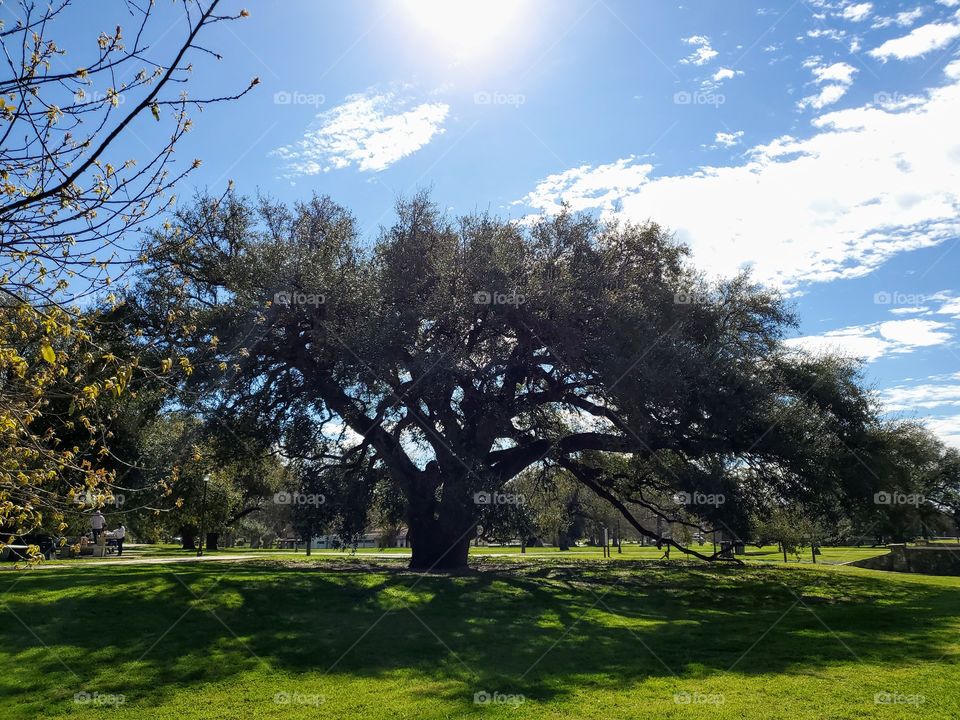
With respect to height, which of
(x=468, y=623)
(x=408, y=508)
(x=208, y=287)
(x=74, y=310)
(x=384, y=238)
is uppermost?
(x=384, y=238)

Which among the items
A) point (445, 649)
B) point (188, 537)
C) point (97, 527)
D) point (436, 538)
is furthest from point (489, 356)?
point (188, 537)

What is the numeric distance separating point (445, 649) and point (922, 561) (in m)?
30.7

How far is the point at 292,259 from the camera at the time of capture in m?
20.9

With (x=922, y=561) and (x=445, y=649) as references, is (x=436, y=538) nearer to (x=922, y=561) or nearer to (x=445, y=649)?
(x=445, y=649)

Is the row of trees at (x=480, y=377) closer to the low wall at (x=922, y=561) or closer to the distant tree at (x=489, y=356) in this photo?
the distant tree at (x=489, y=356)

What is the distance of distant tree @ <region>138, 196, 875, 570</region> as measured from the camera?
793 inches

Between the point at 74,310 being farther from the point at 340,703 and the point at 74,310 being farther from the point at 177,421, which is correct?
the point at 177,421

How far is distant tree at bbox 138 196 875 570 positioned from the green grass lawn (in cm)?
398

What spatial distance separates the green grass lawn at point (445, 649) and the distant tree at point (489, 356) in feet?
13.0

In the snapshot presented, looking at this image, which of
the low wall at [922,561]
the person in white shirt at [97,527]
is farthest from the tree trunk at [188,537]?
the low wall at [922,561]

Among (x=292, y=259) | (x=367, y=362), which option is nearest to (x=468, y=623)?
(x=367, y=362)

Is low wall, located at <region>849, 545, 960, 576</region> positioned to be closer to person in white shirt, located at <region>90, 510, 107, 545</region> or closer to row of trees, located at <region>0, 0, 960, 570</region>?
row of trees, located at <region>0, 0, 960, 570</region>

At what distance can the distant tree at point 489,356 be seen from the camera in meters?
20.1

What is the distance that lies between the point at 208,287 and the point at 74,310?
16.9 metres
